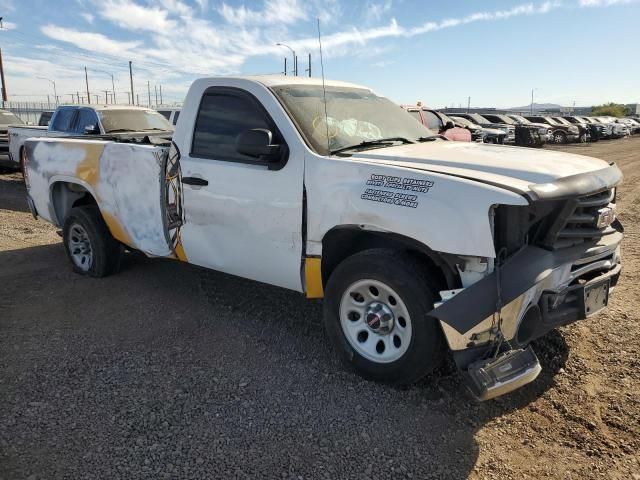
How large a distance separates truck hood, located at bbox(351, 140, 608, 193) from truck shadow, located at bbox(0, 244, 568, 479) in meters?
1.40

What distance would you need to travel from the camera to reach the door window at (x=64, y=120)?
11518 millimetres

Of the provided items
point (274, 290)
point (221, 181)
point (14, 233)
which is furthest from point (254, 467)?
point (14, 233)

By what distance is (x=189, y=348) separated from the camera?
4215mm

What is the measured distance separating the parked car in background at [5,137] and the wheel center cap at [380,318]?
47.2ft

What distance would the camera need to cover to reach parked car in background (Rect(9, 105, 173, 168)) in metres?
10.6

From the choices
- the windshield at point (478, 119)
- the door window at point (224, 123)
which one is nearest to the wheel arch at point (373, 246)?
the door window at point (224, 123)

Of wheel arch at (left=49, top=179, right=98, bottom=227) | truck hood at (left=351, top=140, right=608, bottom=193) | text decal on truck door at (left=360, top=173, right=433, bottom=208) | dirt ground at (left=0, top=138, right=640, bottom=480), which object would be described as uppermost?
truck hood at (left=351, top=140, right=608, bottom=193)

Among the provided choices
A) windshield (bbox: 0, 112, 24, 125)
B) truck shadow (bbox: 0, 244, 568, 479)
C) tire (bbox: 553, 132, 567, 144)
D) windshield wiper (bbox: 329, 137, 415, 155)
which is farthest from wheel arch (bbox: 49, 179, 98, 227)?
tire (bbox: 553, 132, 567, 144)

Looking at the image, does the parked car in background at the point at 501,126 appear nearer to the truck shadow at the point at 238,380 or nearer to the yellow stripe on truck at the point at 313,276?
the truck shadow at the point at 238,380

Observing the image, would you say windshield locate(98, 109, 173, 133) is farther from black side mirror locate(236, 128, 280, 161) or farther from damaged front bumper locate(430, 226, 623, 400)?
damaged front bumper locate(430, 226, 623, 400)

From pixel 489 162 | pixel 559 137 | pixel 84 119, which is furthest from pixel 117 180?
pixel 559 137

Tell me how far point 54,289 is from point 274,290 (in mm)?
2317

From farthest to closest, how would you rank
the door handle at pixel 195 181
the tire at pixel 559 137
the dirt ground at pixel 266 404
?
the tire at pixel 559 137, the door handle at pixel 195 181, the dirt ground at pixel 266 404

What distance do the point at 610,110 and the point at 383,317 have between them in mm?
84858
